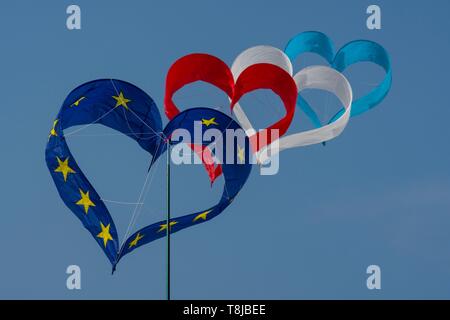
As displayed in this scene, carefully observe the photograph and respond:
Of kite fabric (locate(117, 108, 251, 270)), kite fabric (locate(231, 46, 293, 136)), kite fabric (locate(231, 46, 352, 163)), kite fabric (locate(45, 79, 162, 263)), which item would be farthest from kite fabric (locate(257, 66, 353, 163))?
kite fabric (locate(45, 79, 162, 263))

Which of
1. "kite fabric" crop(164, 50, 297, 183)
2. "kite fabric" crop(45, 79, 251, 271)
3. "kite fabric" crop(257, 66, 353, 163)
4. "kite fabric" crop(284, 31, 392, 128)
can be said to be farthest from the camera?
"kite fabric" crop(284, 31, 392, 128)

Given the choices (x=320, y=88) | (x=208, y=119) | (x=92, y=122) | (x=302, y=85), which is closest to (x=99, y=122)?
(x=92, y=122)

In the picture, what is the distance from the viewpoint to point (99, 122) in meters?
30.9

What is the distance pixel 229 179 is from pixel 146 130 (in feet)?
9.10

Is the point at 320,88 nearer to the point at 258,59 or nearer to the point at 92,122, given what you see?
the point at 258,59

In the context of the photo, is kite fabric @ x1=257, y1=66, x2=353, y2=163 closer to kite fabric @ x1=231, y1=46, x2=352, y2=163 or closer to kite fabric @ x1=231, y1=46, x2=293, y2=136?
kite fabric @ x1=231, y1=46, x2=352, y2=163

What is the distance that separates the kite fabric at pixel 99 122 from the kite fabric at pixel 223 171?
2.47 ft

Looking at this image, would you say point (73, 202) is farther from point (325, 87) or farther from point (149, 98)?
point (325, 87)

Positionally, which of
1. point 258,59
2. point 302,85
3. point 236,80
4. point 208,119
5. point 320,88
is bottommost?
point 208,119

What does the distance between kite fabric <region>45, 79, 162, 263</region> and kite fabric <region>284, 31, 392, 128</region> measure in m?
6.54

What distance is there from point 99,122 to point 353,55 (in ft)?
27.7

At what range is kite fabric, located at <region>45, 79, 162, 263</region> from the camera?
29.3 metres

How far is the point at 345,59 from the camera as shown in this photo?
3462cm
